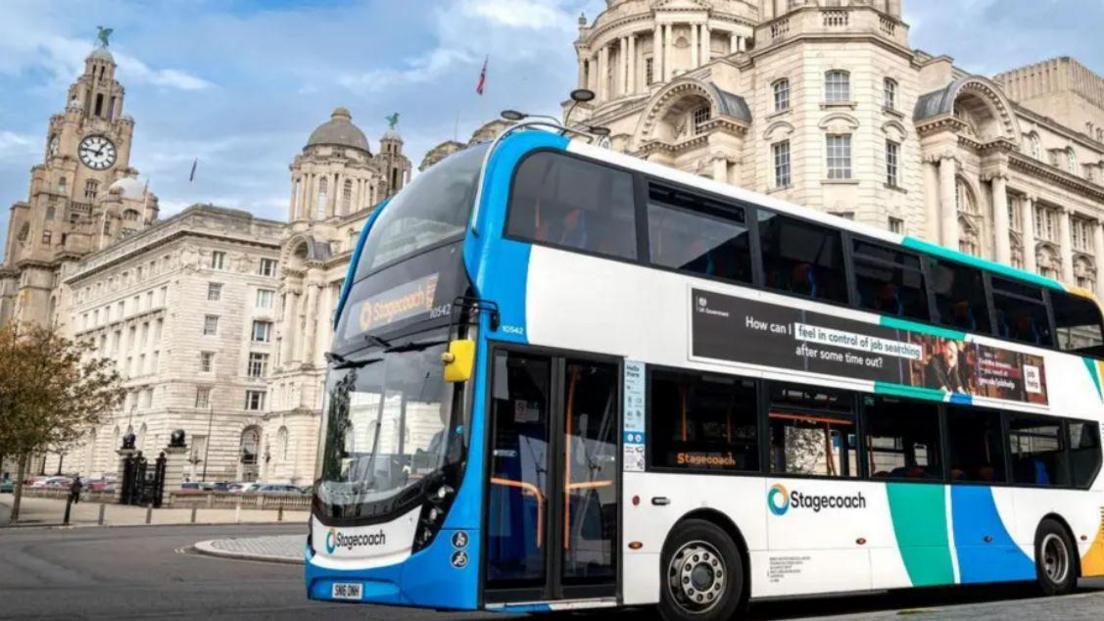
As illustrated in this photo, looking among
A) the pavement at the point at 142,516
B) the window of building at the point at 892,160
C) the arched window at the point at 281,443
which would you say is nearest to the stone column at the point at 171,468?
the pavement at the point at 142,516

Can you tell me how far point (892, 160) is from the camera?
1528 inches

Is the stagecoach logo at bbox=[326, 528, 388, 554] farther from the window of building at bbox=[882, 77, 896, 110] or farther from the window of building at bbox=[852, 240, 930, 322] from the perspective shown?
the window of building at bbox=[882, 77, 896, 110]

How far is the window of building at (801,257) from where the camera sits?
1086 cm

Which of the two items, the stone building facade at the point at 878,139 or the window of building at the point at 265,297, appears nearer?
the stone building facade at the point at 878,139

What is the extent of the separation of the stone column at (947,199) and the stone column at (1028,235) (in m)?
7.43

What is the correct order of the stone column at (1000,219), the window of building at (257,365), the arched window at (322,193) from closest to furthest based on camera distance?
1. the stone column at (1000,219)
2. the arched window at (322,193)
3. the window of building at (257,365)

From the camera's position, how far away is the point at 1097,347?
15.0 metres

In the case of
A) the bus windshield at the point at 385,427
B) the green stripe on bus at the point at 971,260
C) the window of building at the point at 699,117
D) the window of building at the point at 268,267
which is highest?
the window of building at the point at 268,267

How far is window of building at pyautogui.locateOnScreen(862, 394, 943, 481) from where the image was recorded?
36.4 ft

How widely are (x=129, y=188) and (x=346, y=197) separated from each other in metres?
56.1

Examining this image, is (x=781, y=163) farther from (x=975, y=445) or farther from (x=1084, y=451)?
(x=975, y=445)

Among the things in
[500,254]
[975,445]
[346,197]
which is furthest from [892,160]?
[346,197]

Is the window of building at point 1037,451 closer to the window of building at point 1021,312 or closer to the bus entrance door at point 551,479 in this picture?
the window of building at point 1021,312

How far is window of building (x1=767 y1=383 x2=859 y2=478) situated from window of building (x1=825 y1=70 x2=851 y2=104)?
2997 centimetres
